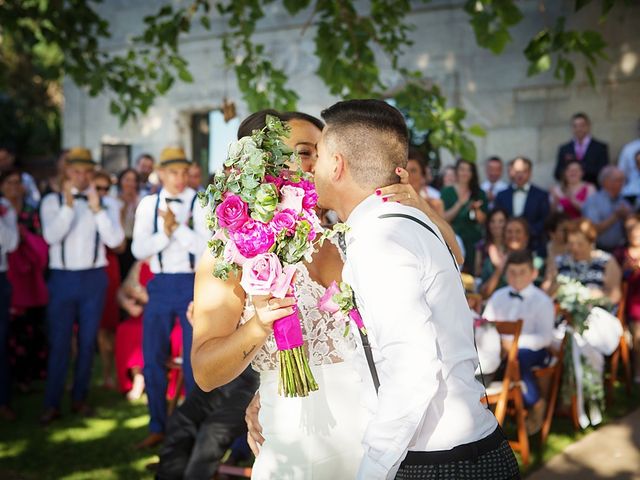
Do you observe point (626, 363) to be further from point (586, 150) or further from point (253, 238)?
point (253, 238)

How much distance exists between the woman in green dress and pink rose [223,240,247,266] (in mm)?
6650

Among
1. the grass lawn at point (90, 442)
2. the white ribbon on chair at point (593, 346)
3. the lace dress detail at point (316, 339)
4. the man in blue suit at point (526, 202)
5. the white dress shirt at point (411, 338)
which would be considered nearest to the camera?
the white dress shirt at point (411, 338)

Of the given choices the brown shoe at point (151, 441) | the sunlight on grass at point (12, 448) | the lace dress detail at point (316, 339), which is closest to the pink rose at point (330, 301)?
the lace dress detail at point (316, 339)

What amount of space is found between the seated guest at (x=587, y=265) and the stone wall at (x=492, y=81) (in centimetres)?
407

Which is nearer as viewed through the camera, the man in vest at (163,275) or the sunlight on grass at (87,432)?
the man in vest at (163,275)

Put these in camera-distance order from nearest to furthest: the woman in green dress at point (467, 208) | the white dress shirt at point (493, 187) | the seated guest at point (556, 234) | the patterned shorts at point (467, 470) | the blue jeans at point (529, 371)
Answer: the patterned shorts at point (467, 470), the blue jeans at point (529, 371), the seated guest at point (556, 234), the woman in green dress at point (467, 208), the white dress shirt at point (493, 187)

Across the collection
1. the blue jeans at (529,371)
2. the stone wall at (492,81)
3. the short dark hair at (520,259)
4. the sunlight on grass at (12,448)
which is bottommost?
the sunlight on grass at (12,448)

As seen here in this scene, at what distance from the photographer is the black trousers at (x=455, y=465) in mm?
2154

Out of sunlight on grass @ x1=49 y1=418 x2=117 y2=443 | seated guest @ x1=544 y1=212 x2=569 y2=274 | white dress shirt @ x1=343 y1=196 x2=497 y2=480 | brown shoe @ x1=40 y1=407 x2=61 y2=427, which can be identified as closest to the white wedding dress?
white dress shirt @ x1=343 y1=196 x2=497 y2=480

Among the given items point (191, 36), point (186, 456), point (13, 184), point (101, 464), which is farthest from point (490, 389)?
point (191, 36)

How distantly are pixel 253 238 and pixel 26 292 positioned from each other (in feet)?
21.8

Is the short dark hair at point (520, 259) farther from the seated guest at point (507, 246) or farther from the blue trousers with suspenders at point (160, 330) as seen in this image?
the blue trousers with suspenders at point (160, 330)

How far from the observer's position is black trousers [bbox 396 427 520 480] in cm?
215

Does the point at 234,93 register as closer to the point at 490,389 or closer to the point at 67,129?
the point at 67,129
